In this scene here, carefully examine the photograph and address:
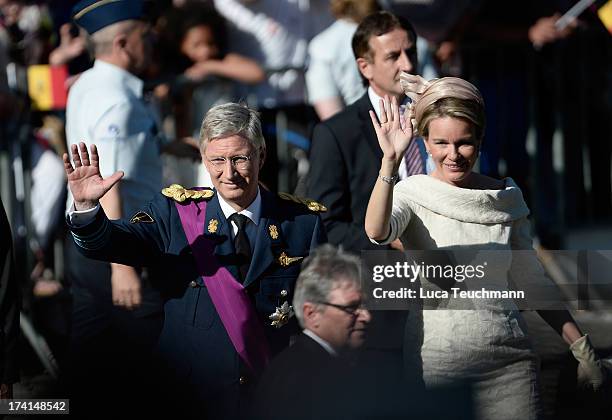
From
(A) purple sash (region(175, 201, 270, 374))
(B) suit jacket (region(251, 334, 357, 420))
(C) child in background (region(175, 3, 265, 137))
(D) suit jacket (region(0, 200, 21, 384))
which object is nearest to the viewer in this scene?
(B) suit jacket (region(251, 334, 357, 420))

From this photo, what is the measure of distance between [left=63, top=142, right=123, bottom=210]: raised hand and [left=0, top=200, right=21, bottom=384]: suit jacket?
1.73ft

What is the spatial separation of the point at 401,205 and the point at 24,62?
14.1 ft

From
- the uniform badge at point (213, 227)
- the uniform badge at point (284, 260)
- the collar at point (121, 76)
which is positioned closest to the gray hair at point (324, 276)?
the uniform badge at point (284, 260)

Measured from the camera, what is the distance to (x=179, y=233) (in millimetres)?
4535

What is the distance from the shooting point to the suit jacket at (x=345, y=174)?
5336 mm

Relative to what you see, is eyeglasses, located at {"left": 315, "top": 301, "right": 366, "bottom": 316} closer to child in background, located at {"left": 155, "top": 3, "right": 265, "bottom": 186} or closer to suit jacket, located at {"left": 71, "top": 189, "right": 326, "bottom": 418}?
suit jacket, located at {"left": 71, "top": 189, "right": 326, "bottom": 418}

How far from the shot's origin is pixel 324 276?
→ 431 cm

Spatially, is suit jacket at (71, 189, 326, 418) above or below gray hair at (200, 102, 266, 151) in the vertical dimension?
below

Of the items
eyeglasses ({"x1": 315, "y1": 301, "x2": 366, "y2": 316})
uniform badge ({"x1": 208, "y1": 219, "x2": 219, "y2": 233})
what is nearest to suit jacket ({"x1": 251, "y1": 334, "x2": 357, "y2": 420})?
eyeglasses ({"x1": 315, "y1": 301, "x2": 366, "y2": 316})

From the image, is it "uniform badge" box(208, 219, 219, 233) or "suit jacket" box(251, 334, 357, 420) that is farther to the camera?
"uniform badge" box(208, 219, 219, 233)

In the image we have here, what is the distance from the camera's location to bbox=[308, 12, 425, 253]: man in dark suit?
532 cm

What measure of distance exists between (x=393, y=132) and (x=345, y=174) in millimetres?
1073

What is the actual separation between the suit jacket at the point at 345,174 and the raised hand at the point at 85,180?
1.22 m

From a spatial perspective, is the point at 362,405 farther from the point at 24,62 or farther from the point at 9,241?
the point at 24,62
